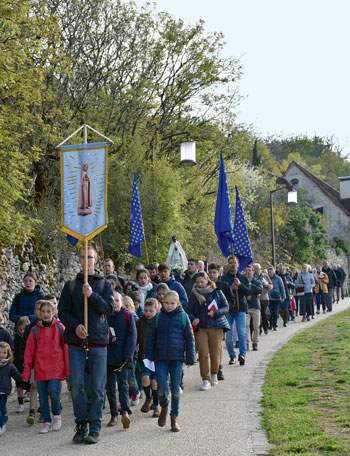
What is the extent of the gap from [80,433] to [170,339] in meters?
1.54

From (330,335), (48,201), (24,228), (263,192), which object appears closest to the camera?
(24,228)

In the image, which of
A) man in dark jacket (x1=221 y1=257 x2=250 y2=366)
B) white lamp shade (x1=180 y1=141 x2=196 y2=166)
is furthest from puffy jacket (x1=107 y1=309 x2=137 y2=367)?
white lamp shade (x1=180 y1=141 x2=196 y2=166)

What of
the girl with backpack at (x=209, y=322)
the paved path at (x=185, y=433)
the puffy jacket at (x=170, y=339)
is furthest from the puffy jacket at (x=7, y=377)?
the girl with backpack at (x=209, y=322)

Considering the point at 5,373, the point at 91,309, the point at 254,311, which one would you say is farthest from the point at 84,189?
the point at 254,311

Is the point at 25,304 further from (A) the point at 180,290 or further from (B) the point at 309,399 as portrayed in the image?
(B) the point at 309,399

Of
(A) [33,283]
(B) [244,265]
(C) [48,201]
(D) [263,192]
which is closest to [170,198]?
(C) [48,201]

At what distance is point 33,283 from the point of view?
11031 millimetres

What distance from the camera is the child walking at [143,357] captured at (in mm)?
8523

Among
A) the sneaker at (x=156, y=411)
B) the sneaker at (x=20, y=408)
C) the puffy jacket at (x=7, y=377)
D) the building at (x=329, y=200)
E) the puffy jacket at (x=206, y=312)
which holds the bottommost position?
the sneaker at (x=20, y=408)

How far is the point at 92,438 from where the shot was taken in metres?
7.20

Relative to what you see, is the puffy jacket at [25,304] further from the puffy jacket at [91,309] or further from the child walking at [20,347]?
the puffy jacket at [91,309]

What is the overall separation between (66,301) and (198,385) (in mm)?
4001

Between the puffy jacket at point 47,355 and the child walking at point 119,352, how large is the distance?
22.0 inches

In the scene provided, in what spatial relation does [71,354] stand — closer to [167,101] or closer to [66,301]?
[66,301]
